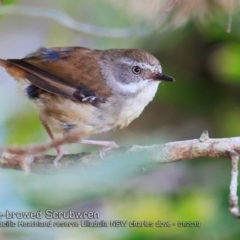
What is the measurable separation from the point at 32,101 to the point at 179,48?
9.34 feet

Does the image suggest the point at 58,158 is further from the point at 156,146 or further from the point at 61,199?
the point at 61,199

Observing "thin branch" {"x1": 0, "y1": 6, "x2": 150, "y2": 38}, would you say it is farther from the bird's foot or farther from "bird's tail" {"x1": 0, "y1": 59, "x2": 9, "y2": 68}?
the bird's foot

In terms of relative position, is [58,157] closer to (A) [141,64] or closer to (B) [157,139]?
(B) [157,139]

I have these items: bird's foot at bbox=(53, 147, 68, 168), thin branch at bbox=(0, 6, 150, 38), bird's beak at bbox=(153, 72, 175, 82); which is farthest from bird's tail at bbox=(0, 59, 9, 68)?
bird's beak at bbox=(153, 72, 175, 82)

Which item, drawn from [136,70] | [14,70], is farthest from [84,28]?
[14,70]

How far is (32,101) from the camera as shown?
13.2ft

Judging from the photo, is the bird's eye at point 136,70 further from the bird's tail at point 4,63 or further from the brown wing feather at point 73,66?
the bird's tail at point 4,63

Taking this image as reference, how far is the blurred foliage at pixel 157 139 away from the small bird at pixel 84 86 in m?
0.15

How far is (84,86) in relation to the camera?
13.1 feet

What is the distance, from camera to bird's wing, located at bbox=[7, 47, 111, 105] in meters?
3.90

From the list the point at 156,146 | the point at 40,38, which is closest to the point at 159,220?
the point at 156,146

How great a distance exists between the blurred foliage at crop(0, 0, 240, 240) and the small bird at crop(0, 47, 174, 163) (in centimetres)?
15

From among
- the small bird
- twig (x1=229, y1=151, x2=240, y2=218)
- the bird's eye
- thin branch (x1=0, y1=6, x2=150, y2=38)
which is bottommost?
twig (x1=229, y1=151, x2=240, y2=218)

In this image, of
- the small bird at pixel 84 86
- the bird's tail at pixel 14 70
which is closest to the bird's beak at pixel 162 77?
the small bird at pixel 84 86
